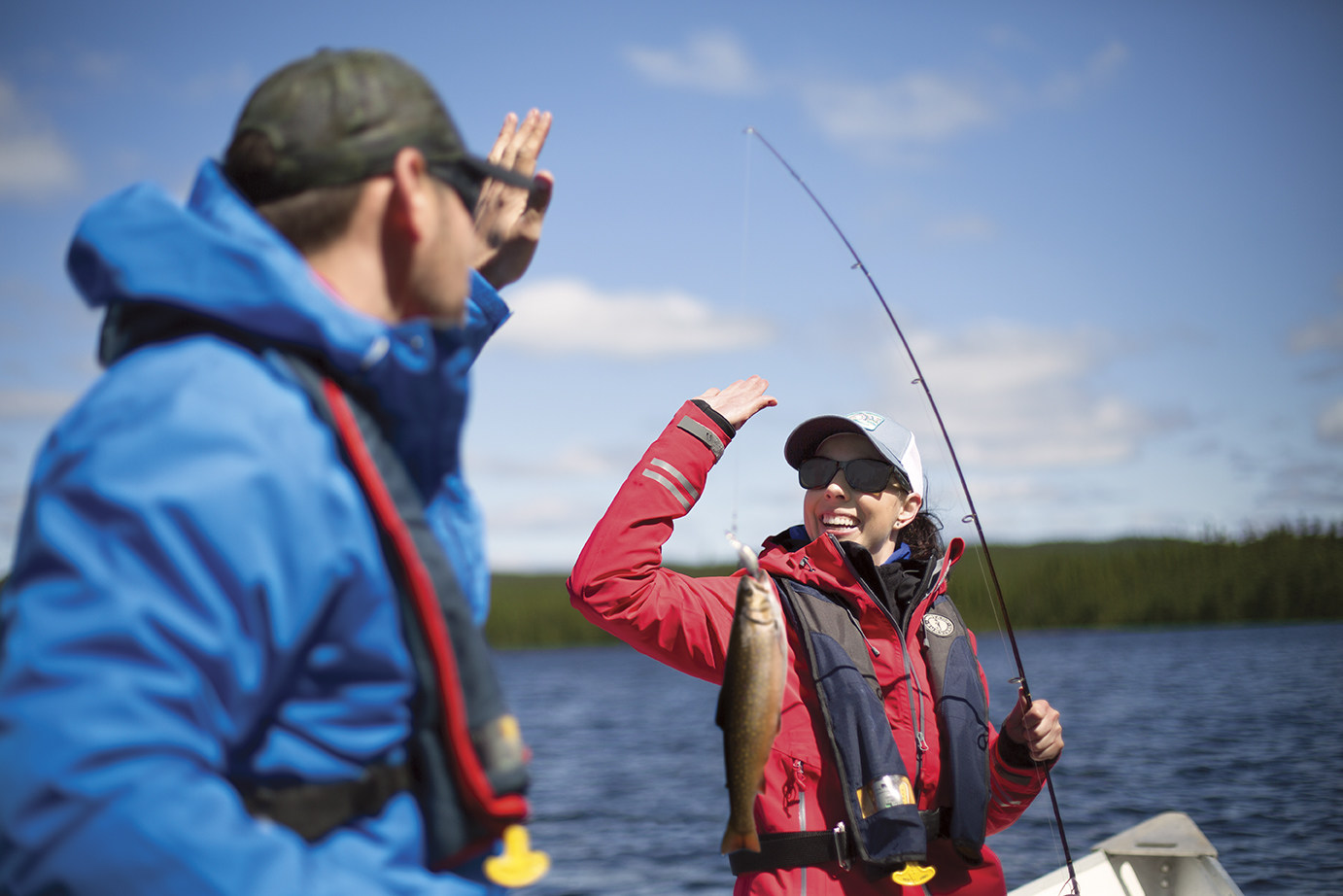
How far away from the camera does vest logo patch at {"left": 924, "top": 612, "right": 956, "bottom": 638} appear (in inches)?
153

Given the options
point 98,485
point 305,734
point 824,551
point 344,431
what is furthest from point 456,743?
point 824,551

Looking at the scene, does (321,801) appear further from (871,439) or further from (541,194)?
(871,439)

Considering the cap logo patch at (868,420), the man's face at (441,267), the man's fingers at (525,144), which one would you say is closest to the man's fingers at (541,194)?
the man's fingers at (525,144)

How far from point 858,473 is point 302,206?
2888 mm

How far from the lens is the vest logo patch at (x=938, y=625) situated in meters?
3.89

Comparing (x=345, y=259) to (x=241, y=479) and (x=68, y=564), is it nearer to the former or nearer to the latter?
(x=241, y=479)

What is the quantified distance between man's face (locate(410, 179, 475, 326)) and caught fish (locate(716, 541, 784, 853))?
1485 mm

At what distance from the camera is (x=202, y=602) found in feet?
3.98

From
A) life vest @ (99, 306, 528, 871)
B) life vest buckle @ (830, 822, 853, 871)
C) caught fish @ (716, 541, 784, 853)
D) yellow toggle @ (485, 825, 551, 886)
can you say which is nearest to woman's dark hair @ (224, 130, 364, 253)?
life vest @ (99, 306, 528, 871)

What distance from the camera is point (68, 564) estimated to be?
119 centimetres

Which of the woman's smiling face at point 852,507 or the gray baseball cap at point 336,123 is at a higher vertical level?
the gray baseball cap at point 336,123

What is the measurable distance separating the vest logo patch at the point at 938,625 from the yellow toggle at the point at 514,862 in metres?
2.61

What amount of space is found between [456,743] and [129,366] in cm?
67

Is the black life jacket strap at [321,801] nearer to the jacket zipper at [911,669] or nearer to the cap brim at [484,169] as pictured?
the cap brim at [484,169]
